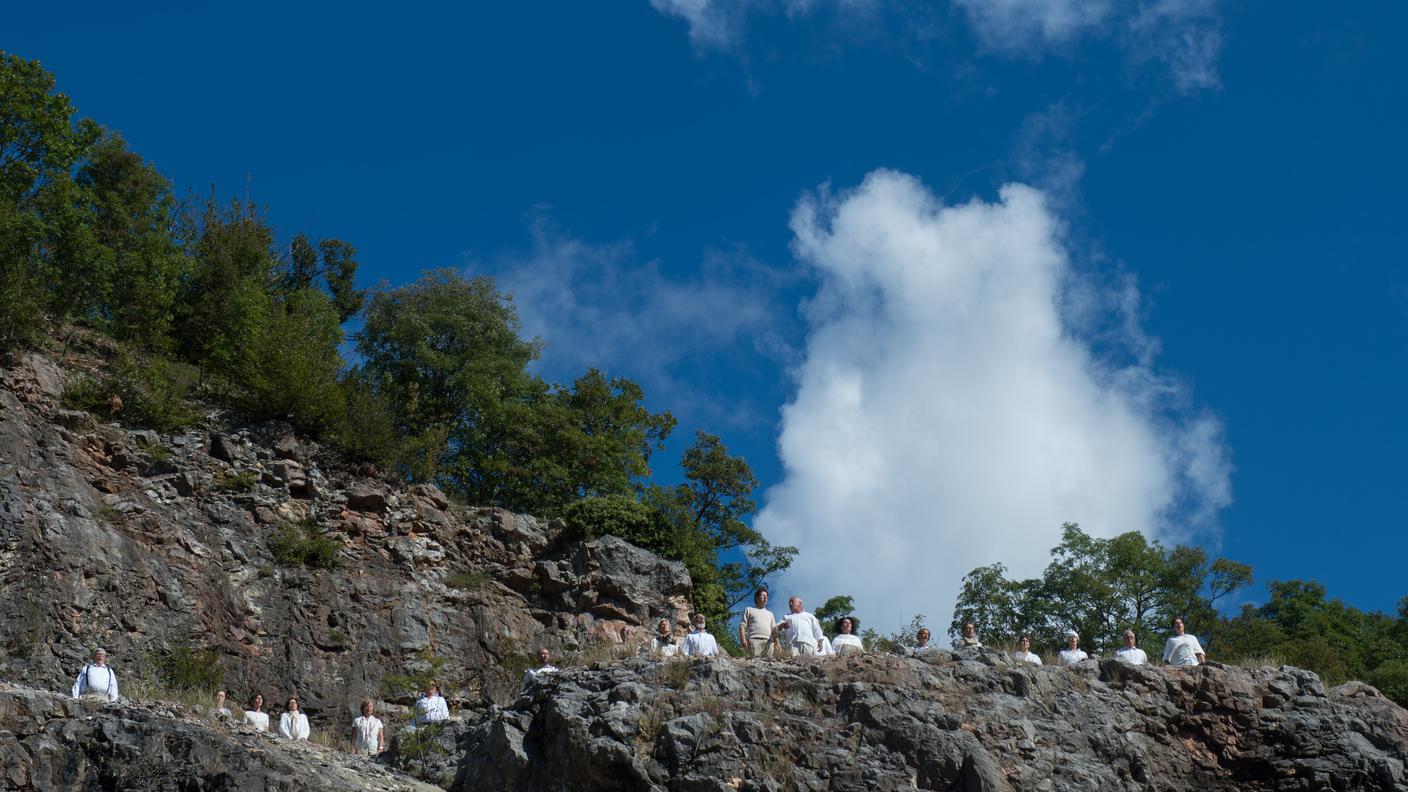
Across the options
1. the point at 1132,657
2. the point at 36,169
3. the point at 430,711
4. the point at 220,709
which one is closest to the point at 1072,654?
the point at 1132,657

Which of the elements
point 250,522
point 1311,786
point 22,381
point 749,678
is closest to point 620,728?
point 749,678

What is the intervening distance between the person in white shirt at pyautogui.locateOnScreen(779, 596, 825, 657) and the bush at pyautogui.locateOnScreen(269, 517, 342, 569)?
12.1m

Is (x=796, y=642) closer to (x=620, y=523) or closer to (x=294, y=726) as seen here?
(x=294, y=726)

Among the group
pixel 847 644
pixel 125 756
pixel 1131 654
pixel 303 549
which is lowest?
pixel 125 756

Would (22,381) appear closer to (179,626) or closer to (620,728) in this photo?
(179,626)

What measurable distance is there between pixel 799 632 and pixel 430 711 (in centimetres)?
613

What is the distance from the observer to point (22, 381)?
102ft

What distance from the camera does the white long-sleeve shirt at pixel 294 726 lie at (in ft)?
80.1

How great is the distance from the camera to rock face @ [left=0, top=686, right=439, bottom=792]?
757 inches

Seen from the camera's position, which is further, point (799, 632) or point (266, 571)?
point (266, 571)

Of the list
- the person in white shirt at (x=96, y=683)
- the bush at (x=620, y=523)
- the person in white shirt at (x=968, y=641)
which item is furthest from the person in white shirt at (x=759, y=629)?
the bush at (x=620, y=523)

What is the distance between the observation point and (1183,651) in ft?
79.5

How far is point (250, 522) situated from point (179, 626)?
367 cm

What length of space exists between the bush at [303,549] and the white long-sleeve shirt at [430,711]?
7859 millimetres
